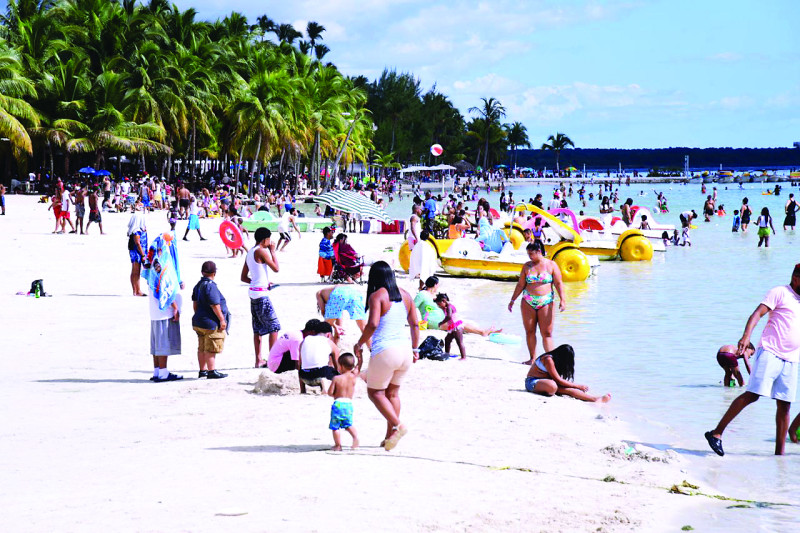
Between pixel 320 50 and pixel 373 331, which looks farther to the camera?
pixel 320 50

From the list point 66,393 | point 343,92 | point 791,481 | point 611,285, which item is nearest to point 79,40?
point 343,92

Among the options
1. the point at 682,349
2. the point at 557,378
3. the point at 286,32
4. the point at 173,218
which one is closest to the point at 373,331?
the point at 557,378

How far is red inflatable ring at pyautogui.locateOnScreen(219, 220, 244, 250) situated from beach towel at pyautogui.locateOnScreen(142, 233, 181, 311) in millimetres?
12029

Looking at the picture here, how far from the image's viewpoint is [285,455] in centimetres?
651

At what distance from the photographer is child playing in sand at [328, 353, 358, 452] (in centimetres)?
651

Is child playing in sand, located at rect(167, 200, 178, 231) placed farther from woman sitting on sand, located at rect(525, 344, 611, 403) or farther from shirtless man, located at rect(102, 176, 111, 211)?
woman sitting on sand, located at rect(525, 344, 611, 403)

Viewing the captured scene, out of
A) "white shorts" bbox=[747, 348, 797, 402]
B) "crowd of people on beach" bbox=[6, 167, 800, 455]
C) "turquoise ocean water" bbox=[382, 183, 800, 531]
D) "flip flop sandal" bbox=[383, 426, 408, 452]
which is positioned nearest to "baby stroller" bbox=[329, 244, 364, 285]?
"crowd of people on beach" bbox=[6, 167, 800, 455]

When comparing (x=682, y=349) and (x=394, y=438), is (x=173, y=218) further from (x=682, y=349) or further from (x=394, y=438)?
(x=394, y=438)

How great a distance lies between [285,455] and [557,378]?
3.62 meters

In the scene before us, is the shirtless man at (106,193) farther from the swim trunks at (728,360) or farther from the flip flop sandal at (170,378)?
the swim trunks at (728,360)

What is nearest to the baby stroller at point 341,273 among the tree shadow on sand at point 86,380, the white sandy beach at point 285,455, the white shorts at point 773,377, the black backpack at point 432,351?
the white sandy beach at point 285,455

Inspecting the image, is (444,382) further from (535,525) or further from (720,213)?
(720,213)

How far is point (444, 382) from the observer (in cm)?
966

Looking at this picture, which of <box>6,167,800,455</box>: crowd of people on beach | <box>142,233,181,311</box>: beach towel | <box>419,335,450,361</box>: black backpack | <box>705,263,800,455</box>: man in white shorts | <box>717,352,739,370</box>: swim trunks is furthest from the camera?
<box>419,335,450,361</box>: black backpack
